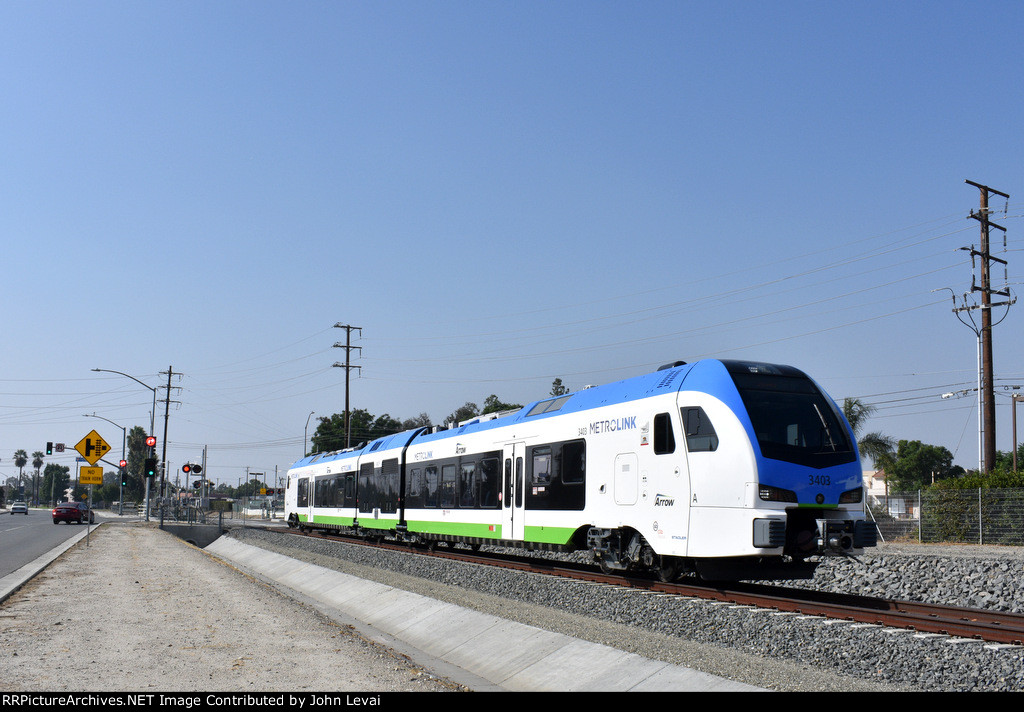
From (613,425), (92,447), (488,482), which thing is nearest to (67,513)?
(92,447)

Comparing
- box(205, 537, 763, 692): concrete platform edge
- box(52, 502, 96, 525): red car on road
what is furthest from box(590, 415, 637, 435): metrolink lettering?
box(52, 502, 96, 525): red car on road

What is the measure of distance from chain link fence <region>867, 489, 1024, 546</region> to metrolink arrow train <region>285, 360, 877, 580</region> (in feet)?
42.9

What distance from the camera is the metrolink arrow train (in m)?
12.6

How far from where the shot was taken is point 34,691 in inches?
288

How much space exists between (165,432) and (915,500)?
192ft

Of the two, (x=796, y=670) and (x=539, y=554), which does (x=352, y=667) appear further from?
(x=539, y=554)

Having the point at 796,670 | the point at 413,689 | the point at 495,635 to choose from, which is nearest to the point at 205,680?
the point at 413,689

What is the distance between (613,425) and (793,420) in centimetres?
328

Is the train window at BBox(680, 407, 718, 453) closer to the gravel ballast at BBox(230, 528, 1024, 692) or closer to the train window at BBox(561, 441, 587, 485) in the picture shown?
the gravel ballast at BBox(230, 528, 1024, 692)

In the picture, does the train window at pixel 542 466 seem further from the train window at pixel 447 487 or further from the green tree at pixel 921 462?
the green tree at pixel 921 462

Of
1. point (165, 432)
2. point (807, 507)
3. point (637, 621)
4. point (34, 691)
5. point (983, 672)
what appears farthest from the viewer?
point (165, 432)

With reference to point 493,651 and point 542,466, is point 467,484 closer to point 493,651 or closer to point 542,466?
point 542,466

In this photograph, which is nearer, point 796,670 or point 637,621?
point 796,670

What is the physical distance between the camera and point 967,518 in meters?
28.8
